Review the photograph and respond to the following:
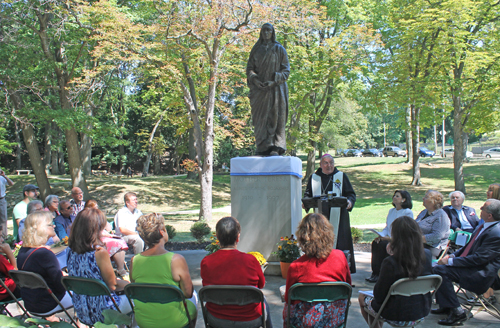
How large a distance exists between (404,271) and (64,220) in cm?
515

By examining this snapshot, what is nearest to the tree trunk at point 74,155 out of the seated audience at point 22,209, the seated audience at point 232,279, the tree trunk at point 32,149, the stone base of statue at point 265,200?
the tree trunk at point 32,149

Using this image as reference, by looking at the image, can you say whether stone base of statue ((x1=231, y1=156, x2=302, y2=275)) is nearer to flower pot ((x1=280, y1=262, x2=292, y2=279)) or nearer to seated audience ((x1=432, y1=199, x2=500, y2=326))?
flower pot ((x1=280, y1=262, x2=292, y2=279))

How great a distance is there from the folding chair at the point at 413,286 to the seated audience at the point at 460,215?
2.91 m

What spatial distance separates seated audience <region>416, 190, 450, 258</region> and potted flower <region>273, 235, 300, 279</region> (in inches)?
64.6

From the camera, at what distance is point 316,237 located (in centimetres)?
298

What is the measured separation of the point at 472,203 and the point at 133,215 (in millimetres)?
15653

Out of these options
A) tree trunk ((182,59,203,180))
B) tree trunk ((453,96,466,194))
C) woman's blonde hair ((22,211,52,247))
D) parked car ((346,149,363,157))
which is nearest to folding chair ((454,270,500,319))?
woman's blonde hair ((22,211,52,247))

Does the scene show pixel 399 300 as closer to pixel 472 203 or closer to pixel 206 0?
pixel 206 0

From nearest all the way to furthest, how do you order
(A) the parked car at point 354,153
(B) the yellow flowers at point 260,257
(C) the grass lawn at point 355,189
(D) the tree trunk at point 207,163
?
(B) the yellow flowers at point 260,257 → (D) the tree trunk at point 207,163 → (C) the grass lawn at point 355,189 → (A) the parked car at point 354,153

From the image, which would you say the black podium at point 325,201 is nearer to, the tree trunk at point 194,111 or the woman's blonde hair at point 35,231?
the woman's blonde hair at point 35,231

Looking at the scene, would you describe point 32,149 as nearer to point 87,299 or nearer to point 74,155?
point 74,155

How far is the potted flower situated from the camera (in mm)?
5395

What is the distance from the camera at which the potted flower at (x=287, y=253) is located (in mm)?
5395

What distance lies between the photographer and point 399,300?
10.3 feet
